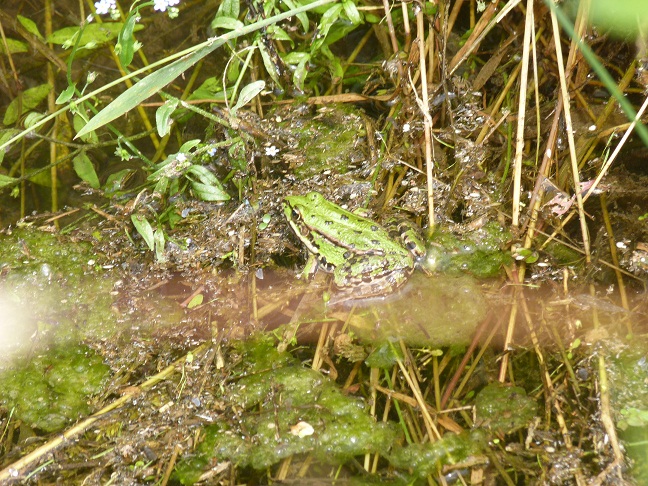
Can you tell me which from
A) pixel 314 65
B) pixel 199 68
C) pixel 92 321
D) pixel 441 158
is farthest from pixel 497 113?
pixel 92 321

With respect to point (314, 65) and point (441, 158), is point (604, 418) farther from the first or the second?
point (314, 65)

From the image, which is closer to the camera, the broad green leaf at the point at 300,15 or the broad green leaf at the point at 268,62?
the broad green leaf at the point at 300,15

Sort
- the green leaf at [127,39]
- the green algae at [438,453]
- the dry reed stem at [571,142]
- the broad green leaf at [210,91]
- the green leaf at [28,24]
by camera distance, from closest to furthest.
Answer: the green leaf at [127,39]
the green algae at [438,453]
the dry reed stem at [571,142]
the broad green leaf at [210,91]
the green leaf at [28,24]

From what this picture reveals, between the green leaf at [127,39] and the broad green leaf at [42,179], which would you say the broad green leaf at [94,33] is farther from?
the green leaf at [127,39]

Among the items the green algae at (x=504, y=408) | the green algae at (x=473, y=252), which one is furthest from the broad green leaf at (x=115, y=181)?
the green algae at (x=504, y=408)

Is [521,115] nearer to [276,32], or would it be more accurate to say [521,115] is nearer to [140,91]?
[276,32]

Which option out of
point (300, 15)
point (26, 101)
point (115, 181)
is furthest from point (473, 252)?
point (26, 101)

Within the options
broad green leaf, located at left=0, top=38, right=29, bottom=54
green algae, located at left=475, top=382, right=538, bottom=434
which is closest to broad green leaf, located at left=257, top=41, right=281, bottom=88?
broad green leaf, located at left=0, top=38, right=29, bottom=54
